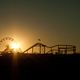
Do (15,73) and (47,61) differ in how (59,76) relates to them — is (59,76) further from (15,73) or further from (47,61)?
(15,73)

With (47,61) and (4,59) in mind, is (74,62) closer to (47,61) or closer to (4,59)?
(47,61)

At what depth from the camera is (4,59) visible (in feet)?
→ 147

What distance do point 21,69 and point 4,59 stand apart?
2.45 m

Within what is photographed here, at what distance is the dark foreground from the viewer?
4422cm

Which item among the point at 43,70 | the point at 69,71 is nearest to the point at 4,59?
the point at 43,70

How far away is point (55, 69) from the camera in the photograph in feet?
145

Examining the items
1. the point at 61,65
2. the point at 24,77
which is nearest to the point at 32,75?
the point at 24,77

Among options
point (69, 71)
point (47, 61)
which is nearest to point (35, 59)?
point (47, 61)

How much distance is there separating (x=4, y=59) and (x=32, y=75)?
4.04 m

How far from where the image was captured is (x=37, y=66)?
4519 cm

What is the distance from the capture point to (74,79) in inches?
1716

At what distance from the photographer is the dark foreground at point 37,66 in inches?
1741

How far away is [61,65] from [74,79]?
2483mm

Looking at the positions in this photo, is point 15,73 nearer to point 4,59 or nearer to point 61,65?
point 4,59
